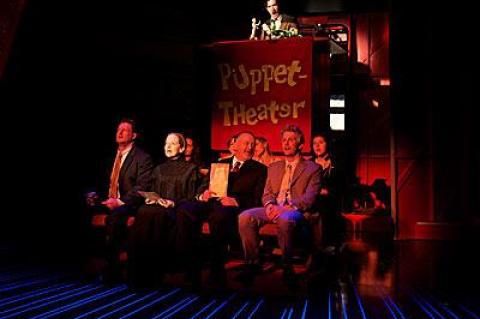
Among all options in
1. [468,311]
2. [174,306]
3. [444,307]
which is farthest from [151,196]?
[468,311]

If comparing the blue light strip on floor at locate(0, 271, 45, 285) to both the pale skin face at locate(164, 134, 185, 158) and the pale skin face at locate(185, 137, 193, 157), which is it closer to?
the pale skin face at locate(164, 134, 185, 158)

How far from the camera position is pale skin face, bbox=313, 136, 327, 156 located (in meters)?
5.32

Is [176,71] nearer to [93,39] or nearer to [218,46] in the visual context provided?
[93,39]

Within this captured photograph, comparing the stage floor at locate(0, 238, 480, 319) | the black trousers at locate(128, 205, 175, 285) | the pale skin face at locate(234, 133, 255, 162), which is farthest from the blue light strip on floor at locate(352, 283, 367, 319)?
the black trousers at locate(128, 205, 175, 285)

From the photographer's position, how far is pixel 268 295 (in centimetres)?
394

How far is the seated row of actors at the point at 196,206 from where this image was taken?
4184mm

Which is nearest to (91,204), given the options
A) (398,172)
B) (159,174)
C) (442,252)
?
(159,174)

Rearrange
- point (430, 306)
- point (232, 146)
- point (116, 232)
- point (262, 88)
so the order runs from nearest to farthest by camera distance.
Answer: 1. point (430, 306)
2. point (116, 232)
3. point (232, 146)
4. point (262, 88)

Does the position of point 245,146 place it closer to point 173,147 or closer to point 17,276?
point 173,147

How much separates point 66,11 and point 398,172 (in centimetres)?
613

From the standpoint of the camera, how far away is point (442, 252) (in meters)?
6.73

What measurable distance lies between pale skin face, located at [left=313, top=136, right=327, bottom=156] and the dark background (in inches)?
60.8

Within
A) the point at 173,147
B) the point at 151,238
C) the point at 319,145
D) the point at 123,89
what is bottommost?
the point at 151,238

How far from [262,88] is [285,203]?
1.70 meters
